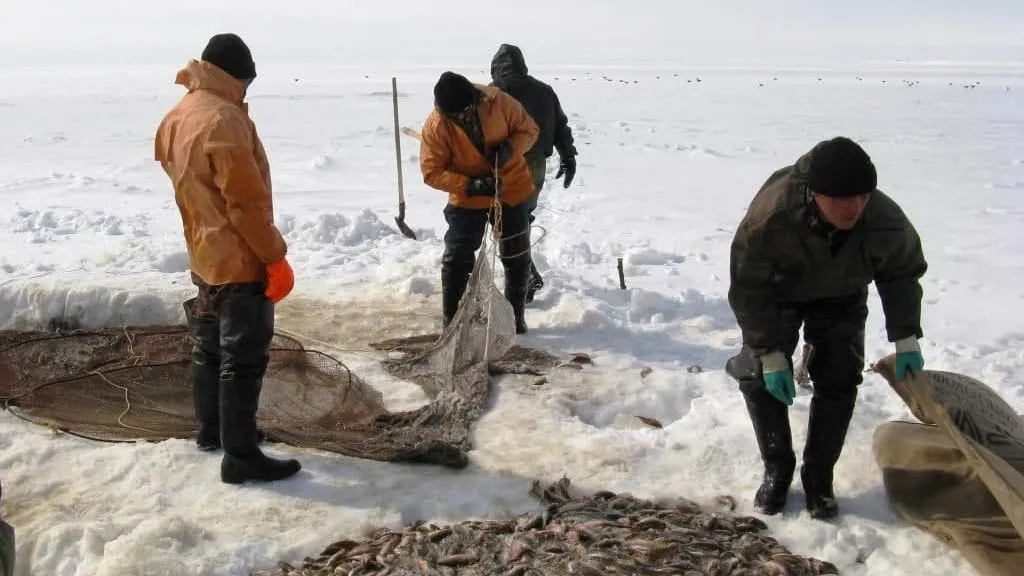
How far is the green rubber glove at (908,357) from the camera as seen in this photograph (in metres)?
3.23

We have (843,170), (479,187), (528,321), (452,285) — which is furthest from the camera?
(528,321)

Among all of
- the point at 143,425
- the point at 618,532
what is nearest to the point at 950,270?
the point at 618,532

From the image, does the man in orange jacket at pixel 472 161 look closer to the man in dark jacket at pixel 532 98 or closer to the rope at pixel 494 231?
the rope at pixel 494 231

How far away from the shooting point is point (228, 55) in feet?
11.2

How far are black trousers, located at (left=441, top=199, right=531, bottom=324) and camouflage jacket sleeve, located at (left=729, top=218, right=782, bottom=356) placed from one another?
2.45 meters

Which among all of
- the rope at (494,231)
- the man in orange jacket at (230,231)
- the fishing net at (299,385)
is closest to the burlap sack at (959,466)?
the fishing net at (299,385)

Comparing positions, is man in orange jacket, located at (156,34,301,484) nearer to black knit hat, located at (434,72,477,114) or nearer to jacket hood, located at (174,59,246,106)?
jacket hood, located at (174,59,246,106)

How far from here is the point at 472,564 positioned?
120 inches

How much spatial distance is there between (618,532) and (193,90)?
2307 millimetres

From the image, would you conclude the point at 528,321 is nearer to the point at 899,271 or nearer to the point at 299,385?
the point at 299,385

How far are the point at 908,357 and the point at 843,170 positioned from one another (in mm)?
905

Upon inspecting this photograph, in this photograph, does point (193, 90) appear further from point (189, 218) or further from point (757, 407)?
point (757, 407)

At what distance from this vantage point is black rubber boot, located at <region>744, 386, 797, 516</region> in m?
3.39

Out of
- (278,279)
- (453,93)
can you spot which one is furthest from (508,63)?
(278,279)
